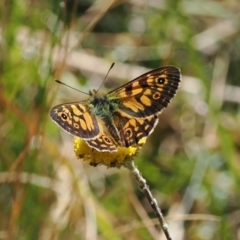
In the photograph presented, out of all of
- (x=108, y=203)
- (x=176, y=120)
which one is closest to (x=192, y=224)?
(x=108, y=203)

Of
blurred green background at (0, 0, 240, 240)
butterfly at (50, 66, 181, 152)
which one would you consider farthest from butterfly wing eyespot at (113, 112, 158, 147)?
blurred green background at (0, 0, 240, 240)

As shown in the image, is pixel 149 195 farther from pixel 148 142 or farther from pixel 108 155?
pixel 148 142

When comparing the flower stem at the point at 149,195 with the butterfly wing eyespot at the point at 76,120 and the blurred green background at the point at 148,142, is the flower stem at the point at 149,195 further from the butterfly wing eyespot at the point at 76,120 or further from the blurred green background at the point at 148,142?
the blurred green background at the point at 148,142

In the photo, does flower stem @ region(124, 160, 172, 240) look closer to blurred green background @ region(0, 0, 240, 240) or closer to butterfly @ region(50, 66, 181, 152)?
butterfly @ region(50, 66, 181, 152)

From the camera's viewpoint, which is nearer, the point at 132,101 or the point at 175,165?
the point at 132,101

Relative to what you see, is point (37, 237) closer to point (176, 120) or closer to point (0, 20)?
point (0, 20)

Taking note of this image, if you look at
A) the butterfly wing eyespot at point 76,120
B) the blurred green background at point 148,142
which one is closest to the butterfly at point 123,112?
the butterfly wing eyespot at point 76,120
